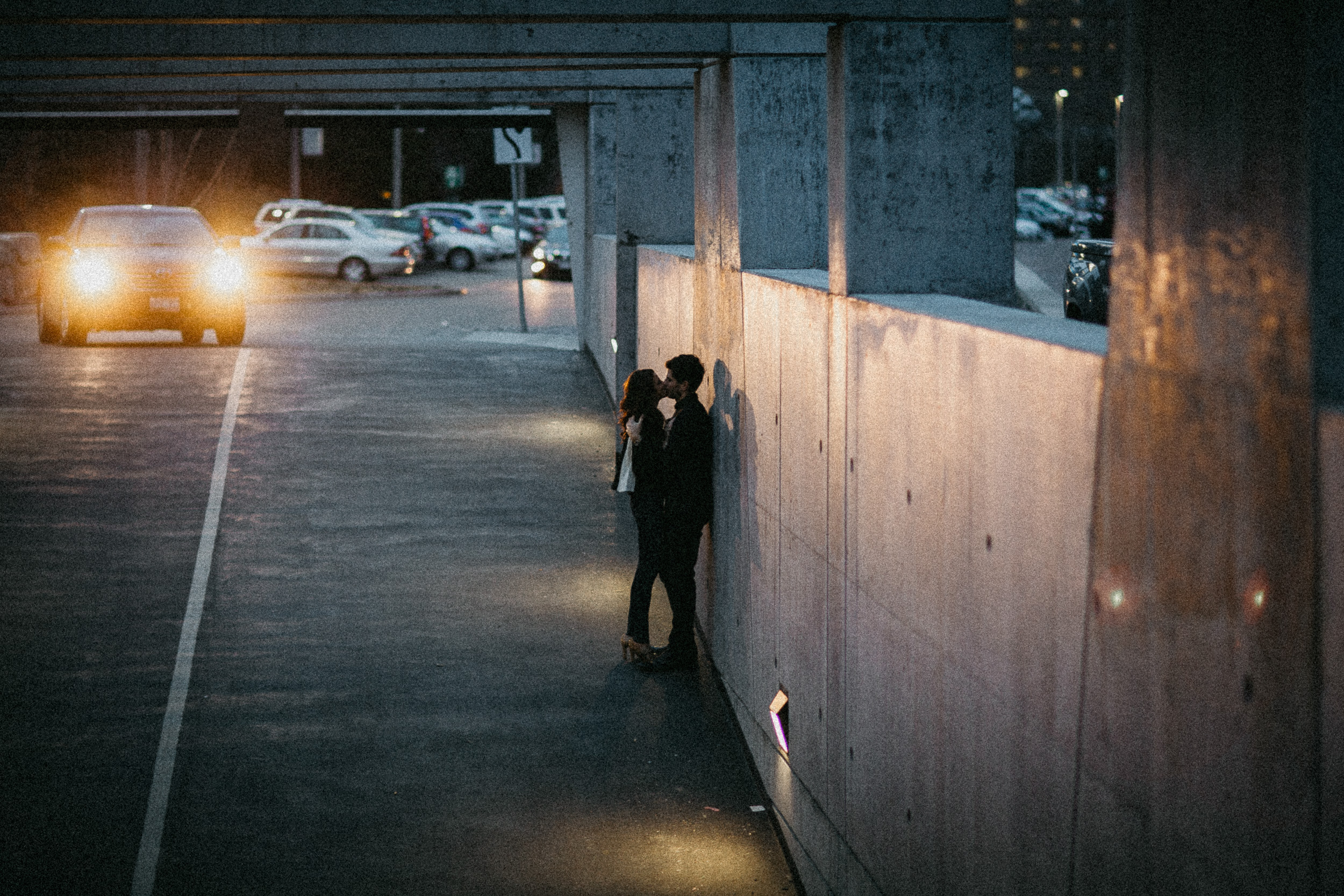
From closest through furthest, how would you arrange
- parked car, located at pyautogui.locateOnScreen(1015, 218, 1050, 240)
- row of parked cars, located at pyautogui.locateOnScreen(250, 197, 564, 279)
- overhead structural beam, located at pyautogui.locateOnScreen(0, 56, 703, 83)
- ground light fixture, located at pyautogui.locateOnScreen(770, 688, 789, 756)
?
1. ground light fixture, located at pyautogui.locateOnScreen(770, 688, 789, 756)
2. overhead structural beam, located at pyautogui.locateOnScreen(0, 56, 703, 83)
3. row of parked cars, located at pyautogui.locateOnScreen(250, 197, 564, 279)
4. parked car, located at pyautogui.locateOnScreen(1015, 218, 1050, 240)

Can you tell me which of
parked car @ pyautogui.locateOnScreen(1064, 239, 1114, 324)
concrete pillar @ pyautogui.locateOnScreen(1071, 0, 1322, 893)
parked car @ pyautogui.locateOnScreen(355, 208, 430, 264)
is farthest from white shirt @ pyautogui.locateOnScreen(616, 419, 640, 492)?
parked car @ pyautogui.locateOnScreen(355, 208, 430, 264)

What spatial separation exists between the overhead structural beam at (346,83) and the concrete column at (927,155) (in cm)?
788

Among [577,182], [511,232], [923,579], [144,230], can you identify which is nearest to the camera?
[923,579]

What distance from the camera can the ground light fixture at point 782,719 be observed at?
6.84m

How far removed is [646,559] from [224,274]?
1422 cm

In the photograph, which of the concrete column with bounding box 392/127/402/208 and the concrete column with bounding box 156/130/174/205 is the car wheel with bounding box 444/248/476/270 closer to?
the concrete column with bounding box 156/130/174/205

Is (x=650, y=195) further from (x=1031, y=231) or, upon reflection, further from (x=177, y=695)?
(x=1031, y=231)

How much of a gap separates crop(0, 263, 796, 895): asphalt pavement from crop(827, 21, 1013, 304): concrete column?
253cm

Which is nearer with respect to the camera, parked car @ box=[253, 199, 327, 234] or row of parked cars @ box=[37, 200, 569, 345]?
row of parked cars @ box=[37, 200, 569, 345]

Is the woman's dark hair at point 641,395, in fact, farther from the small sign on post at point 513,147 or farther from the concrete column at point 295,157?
the concrete column at point 295,157

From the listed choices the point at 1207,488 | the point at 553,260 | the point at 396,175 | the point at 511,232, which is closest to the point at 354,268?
the point at 553,260

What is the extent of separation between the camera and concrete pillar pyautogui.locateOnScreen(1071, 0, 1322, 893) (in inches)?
107

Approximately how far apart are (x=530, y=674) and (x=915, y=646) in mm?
4250

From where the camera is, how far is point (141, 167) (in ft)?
A: 161
